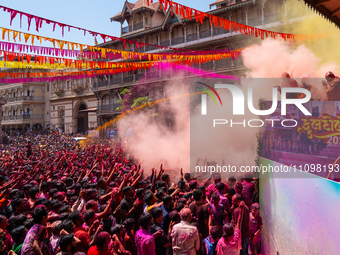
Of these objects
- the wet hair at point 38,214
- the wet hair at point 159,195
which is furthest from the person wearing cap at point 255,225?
the wet hair at point 38,214

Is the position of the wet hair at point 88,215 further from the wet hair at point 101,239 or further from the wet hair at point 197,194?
the wet hair at point 197,194

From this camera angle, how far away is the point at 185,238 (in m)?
3.20

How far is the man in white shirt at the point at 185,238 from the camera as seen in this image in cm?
319

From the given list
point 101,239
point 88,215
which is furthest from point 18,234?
point 101,239

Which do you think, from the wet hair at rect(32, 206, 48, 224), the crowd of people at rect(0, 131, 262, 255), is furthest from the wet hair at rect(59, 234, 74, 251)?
the wet hair at rect(32, 206, 48, 224)

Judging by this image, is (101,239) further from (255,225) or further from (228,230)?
(255,225)

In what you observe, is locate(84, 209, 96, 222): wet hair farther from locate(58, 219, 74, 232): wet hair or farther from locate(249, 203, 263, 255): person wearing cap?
locate(249, 203, 263, 255): person wearing cap

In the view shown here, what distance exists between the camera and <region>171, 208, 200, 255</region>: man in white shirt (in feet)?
10.5

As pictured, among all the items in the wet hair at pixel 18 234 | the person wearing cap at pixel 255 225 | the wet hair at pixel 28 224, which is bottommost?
the person wearing cap at pixel 255 225

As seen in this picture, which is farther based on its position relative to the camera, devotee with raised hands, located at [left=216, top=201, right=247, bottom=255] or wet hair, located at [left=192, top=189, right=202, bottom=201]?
wet hair, located at [left=192, top=189, right=202, bottom=201]

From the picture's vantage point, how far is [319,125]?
5574 millimetres

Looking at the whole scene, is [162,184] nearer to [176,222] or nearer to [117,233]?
[176,222]

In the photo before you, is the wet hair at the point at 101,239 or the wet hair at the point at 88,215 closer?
the wet hair at the point at 101,239

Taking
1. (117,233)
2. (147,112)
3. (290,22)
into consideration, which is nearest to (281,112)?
(117,233)
